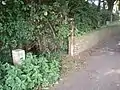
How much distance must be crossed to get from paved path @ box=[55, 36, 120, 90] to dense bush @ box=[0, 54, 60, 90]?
37 centimetres

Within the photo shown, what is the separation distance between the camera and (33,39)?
7.01 m

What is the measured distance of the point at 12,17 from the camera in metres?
6.55

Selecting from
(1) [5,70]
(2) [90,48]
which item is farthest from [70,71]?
(2) [90,48]

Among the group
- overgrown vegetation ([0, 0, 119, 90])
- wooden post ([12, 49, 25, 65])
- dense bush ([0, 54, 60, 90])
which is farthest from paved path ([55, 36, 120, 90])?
wooden post ([12, 49, 25, 65])

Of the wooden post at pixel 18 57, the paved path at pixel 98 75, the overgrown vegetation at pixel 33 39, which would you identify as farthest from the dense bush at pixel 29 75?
the paved path at pixel 98 75

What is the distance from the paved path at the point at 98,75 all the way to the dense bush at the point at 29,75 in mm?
367

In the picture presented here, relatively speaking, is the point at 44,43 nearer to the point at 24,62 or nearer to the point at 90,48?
the point at 24,62

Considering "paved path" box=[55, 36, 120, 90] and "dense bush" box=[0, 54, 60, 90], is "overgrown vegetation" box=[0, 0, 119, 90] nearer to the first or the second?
"dense bush" box=[0, 54, 60, 90]

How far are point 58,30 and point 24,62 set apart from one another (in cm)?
283

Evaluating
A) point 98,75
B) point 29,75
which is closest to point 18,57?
point 29,75

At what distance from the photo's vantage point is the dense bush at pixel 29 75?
4.72 meters

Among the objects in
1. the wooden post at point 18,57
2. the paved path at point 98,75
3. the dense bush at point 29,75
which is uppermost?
the wooden post at point 18,57

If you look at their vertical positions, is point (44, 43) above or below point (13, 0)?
below

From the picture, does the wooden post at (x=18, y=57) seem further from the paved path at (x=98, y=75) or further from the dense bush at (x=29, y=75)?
the paved path at (x=98, y=75)
